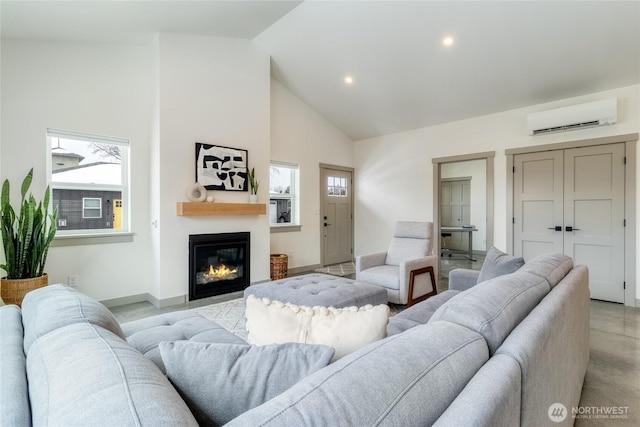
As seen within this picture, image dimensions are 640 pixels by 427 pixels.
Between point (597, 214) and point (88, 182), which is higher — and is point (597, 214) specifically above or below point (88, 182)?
below

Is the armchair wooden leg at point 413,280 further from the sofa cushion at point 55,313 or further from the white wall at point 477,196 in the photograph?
the white wall at point 477,196

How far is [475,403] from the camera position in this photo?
0.62m

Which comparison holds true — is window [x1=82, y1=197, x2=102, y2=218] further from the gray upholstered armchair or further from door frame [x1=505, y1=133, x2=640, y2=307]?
door frame [x1=505, y1=133, x2=640, y2=307]

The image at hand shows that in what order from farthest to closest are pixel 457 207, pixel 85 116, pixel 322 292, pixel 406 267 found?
pixel 457 207, pixel 85 116, pixel 406 267, pixel 322 292

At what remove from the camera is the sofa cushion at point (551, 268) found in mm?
1545

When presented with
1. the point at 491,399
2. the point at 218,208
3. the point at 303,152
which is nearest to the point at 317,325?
the point at 491,399

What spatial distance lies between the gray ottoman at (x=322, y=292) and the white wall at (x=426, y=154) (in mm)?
3020

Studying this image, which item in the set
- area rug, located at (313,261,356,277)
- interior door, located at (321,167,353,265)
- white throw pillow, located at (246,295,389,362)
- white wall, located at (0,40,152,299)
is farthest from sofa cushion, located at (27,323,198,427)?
interior door, located at (321,167,353,265)

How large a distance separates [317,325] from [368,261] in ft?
9.49

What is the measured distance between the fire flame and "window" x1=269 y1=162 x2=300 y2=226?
143 centimetres

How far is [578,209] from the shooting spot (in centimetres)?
402

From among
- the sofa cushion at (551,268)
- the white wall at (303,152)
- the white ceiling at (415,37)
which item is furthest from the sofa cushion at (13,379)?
the white wall at (303,152)

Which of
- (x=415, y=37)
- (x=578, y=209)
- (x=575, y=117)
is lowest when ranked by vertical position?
(x=578, y=209)

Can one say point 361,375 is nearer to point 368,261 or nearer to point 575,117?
point 368,261
